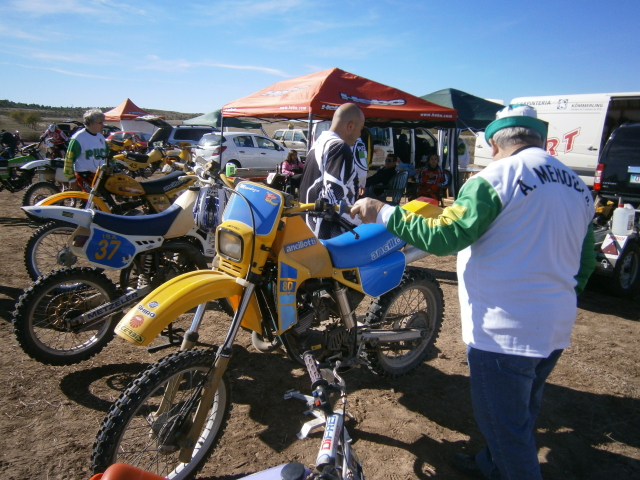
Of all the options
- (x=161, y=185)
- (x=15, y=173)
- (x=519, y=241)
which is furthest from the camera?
(x=15, y=173)

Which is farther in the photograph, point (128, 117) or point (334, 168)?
point (128, 117)

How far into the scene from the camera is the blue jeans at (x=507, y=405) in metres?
1.78

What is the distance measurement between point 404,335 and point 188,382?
159cm

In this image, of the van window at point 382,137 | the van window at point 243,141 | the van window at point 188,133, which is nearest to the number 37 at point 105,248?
the van window at point 382,137

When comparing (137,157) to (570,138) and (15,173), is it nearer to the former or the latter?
(15,173)

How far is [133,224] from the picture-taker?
3.56 metres

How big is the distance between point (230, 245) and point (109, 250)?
165cm

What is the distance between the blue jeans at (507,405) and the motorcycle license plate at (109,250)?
277 centimetres

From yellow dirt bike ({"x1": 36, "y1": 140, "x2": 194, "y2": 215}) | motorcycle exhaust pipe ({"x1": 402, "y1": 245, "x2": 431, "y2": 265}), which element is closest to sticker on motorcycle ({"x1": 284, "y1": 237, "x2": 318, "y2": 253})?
motorcycle exhaust pipe ({"x1": 402, "y1": 245, "x2": 431, "y2": 265})

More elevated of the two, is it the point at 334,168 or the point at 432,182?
the point at 334,168

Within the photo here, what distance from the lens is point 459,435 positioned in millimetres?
2820

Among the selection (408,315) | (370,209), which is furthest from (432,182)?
(370,209)

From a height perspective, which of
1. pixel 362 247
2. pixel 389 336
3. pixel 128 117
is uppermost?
pixel 128 117

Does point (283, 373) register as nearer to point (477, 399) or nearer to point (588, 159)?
point (477, 399)
